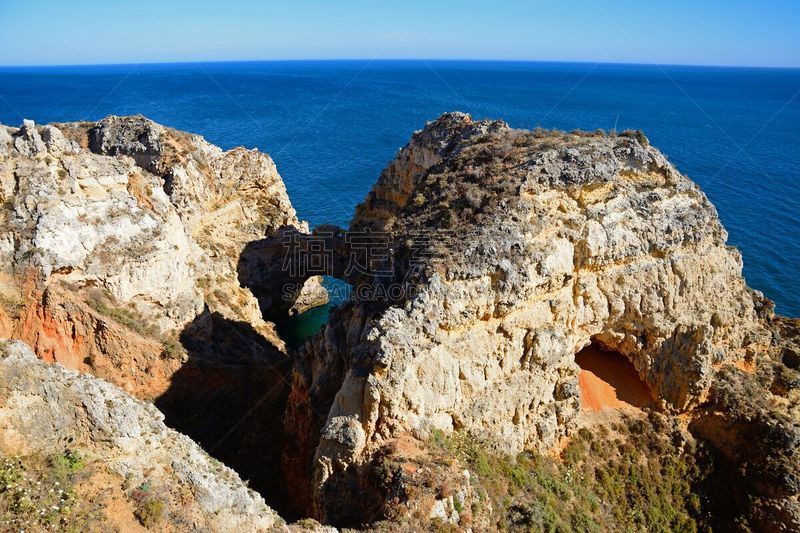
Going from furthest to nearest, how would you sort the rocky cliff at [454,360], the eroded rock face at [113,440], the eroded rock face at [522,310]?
the eroded rock face at [522,310], the rocky cliff at [454,360], the eroded rock face at [113,440]

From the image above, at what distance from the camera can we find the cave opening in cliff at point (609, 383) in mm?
25375

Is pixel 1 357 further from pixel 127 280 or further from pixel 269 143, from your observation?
pixel 269 143

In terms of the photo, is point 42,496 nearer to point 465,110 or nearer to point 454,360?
point 454,360

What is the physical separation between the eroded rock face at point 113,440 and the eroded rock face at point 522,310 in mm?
5208

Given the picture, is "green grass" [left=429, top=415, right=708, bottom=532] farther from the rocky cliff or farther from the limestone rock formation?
the limestone rock formation

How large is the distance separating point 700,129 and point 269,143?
301 feet

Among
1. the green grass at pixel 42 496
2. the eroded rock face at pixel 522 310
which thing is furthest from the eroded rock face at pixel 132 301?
the green grass at pixel 42 496

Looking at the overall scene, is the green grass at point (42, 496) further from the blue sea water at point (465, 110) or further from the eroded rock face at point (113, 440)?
the blue sea water at point (465, 110)

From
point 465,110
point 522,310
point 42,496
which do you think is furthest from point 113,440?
point 465,110

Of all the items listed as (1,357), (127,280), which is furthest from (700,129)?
(1,357)

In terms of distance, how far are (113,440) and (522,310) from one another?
1535cm

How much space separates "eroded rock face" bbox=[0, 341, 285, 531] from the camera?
14.1m

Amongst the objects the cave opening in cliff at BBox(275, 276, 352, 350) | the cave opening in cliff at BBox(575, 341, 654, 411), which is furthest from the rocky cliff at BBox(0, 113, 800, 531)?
the cave opening in cliff at BBox(275, 276, 352, 350)

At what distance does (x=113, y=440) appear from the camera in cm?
1500
